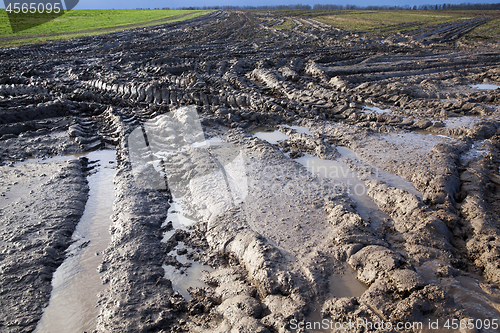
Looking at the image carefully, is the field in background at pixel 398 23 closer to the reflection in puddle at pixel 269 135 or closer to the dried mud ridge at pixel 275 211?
the dried mud ridge at pixel 275 211

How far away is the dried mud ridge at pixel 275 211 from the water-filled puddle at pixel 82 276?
0.13m

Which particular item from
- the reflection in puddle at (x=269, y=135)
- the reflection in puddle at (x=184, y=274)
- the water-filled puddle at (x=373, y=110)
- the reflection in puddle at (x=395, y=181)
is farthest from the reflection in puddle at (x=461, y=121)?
the reflection in puddle at (x=184, y=274)

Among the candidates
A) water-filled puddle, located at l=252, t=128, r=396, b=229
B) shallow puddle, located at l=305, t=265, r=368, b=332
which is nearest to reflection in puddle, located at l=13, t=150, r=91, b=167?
water-filled puddle, located at l=252, t=128, r=396, b=229

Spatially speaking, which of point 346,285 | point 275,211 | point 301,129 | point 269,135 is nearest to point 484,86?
point 301,129

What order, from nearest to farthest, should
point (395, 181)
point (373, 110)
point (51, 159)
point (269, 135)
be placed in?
point (395, 181), point (51, 159), point (269, 135), point (373, 110)

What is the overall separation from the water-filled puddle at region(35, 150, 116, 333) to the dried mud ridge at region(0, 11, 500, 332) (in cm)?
13

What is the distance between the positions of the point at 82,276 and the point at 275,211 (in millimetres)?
3020

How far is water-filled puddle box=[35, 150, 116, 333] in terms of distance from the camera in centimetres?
329

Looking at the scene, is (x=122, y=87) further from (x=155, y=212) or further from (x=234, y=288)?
(x=234, y=288)

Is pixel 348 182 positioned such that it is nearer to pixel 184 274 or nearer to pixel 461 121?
pixel 184 274

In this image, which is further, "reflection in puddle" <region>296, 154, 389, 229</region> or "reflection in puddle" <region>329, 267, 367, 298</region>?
"reflection in puddle" <region>296, 154, 389, 229</region>

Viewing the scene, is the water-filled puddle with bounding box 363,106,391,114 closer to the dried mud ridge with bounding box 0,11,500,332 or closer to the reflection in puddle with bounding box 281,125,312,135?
the dried mud ridge with bounding box 0,11,500,332

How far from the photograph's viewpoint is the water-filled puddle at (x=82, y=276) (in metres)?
3.29

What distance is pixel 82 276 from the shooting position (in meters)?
3.87
